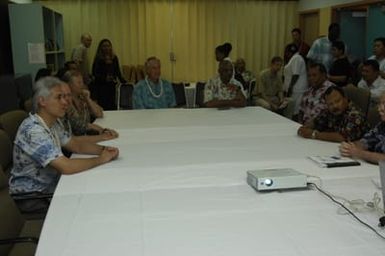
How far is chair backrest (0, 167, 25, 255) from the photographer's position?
1838 mm

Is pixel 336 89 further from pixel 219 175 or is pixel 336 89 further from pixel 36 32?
pixel 36 32

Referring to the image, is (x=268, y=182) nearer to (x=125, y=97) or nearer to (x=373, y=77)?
(x=373, y=77)

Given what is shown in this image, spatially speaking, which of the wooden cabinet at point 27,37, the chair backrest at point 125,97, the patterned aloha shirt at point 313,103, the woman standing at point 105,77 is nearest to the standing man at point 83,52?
the woman standing at point 105,77

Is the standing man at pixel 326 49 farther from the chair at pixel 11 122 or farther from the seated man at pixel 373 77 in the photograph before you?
the chair at pixel 11 122

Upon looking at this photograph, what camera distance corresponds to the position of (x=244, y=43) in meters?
8.05

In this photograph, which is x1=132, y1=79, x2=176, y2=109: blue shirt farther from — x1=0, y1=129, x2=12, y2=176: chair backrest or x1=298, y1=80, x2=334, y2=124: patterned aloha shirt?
x1=0, y1=129, x2=12, y2=176: chair backrest

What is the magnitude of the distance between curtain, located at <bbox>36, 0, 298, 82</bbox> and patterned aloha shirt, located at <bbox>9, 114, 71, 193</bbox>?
5.48m

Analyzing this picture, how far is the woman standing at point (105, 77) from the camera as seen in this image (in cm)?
636

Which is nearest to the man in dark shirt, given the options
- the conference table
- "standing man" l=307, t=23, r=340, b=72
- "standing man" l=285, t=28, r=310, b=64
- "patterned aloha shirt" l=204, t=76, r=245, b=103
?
"standing man" l=307, t=23, r=340, b=72

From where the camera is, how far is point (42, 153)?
2197 millimetres

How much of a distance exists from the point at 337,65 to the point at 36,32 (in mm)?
3802

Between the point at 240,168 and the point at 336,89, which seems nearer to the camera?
the point at 240,168

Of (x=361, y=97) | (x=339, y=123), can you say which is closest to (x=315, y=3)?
(x=361, y=97)

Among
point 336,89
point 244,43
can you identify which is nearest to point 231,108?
point 336,89
